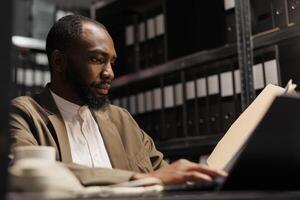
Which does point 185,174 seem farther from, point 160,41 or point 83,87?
point 160,41

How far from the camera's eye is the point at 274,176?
843mm

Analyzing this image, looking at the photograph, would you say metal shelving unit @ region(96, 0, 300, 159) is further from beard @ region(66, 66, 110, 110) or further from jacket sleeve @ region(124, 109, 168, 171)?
beard @ region(66, 66, 110, 110)

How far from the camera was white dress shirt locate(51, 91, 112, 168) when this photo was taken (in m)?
1.52

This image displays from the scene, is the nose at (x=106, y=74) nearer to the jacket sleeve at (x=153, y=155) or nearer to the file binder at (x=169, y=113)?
the jacket sleeve at (x=153, y=155)

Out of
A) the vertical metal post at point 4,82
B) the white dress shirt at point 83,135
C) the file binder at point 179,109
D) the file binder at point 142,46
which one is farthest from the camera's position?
the file binder at point 142,46

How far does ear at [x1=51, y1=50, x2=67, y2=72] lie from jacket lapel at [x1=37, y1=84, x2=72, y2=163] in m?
0.18

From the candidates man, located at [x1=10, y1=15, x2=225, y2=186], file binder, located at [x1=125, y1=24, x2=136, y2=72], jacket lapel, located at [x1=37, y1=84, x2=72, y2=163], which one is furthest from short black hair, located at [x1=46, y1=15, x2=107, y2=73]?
file binder, located at [x1=125, y1=24, x2=136, y2=72]

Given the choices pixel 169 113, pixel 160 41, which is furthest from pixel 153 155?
pixel 160 41

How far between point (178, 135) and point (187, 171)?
1663mm

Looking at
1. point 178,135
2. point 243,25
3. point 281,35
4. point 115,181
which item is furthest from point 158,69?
point 115,181

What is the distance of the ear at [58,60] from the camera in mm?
1688

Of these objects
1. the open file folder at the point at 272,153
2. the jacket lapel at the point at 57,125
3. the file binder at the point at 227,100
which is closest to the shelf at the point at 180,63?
the file binder at the point at 227,100

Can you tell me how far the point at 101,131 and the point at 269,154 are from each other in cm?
91

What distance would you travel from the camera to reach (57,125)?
1.45m
